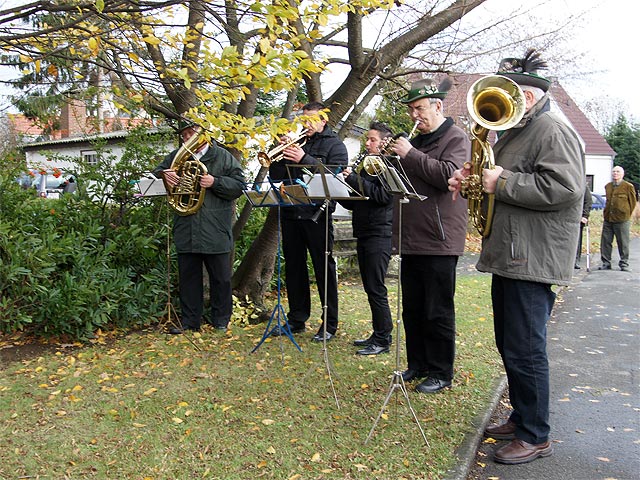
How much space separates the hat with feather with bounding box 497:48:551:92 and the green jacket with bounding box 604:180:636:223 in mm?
10146

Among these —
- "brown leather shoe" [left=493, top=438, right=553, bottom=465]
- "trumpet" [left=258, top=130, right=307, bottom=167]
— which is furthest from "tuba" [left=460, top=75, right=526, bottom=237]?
"trumpet" [left=258, top=130, right=307, bottom=167]

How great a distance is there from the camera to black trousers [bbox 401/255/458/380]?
4.64 metres

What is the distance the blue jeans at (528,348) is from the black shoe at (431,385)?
100cm

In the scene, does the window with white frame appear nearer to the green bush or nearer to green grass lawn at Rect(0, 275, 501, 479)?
the green bush

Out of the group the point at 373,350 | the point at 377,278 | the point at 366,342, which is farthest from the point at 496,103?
the point at 366,342

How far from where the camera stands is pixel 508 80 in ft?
11.8

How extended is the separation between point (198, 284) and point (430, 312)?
2870 millimetres

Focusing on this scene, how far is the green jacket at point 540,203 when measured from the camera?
11.7 feet

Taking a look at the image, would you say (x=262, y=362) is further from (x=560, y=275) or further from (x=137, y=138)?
(x=137, y=138)

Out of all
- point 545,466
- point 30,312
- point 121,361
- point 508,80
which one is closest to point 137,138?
point 30,312

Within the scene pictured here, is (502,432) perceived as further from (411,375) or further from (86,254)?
(86,254)

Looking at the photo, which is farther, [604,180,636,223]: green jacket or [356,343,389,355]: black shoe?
[604,180,636,223]: green jacket

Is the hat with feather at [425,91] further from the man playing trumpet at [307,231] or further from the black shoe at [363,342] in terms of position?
the black shoe at [363,342]

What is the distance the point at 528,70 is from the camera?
3.80 m
